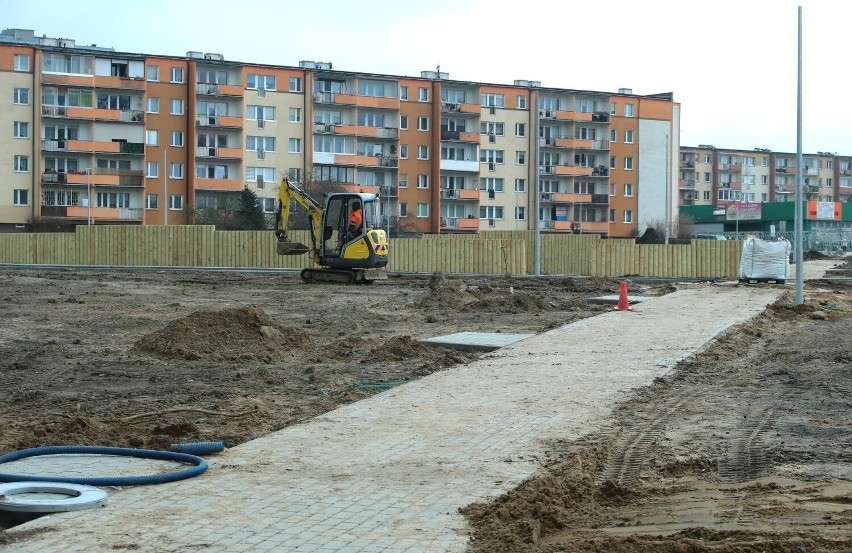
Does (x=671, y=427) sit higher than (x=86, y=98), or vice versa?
(x=86, y=98)

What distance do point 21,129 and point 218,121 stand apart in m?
13.5

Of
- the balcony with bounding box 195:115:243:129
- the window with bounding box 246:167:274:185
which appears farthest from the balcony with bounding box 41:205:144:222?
the window with bounding box 246:167:274:185

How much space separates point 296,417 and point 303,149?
231ft

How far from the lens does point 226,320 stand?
15.5m

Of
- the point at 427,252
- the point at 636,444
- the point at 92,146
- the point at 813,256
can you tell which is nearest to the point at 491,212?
the point at 813,256

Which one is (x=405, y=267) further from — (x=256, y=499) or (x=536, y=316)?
(x=256, y=499)

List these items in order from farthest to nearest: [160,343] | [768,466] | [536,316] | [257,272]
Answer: [257,272] → [536,316] → [160,343] → [768,466]

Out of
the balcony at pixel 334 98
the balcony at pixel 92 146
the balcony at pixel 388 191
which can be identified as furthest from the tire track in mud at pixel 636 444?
the balcony at pixel 388 191

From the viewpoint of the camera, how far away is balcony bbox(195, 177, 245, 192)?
248 ft

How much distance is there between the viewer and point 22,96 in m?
71.4

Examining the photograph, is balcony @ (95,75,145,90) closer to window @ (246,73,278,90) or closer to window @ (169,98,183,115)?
window @ (169,98,183,115)

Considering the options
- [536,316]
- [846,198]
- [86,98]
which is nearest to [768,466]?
[536,316]

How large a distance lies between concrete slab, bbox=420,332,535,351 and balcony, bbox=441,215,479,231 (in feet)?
219

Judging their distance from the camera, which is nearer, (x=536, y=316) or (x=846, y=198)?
(x=536, y=316)
